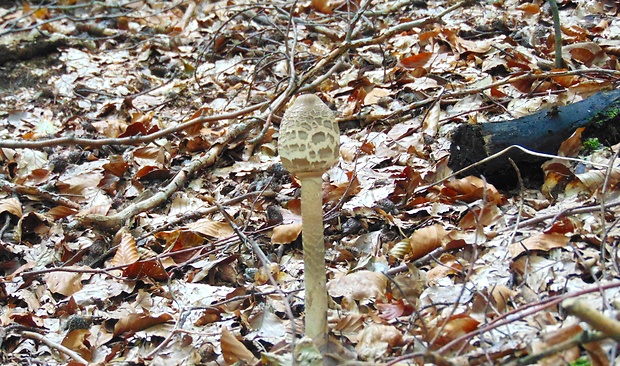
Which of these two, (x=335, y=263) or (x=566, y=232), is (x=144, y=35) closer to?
(x=335, y=263)

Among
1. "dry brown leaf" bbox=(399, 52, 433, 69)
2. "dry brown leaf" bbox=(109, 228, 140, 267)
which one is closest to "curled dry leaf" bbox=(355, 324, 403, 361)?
"dry brown leaf" bbox=(109, 228, 140, 267)

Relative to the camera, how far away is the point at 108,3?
7.84m

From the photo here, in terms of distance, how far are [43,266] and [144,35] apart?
4.43m

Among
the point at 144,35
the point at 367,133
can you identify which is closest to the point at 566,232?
the point at 367,133

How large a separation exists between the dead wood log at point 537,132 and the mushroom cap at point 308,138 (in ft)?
4.43

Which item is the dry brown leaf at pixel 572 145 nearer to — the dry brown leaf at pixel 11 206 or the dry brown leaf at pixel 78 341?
the dry brown leaf at pixel 78 341

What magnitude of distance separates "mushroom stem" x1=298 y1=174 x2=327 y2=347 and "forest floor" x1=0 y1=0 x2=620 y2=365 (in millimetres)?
140

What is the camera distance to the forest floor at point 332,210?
2.33 metres

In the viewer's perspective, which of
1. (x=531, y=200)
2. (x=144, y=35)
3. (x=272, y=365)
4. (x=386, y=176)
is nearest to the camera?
(x=272, y=365)

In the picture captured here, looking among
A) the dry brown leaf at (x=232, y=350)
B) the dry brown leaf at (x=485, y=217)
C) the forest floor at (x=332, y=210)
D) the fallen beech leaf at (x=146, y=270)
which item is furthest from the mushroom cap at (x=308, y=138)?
the fallen beech leaf at (x=146, y=270)

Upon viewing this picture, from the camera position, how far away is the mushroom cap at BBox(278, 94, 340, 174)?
1982mm

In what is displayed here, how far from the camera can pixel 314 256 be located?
7.18ft

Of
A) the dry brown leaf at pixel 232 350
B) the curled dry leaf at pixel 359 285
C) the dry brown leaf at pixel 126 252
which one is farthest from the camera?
the dry brown leaf at pixel 126 252

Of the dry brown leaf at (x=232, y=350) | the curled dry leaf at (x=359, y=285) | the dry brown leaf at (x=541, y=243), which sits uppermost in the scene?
the dry brown leaf at (x=541, y=243)
